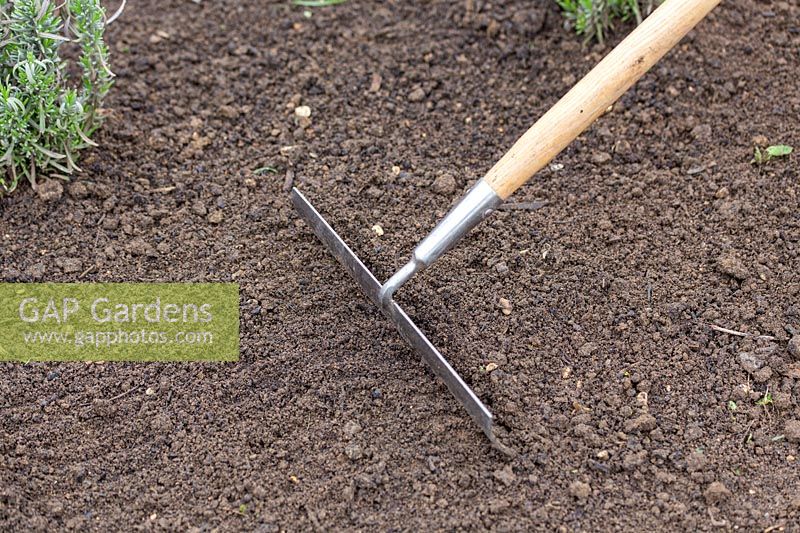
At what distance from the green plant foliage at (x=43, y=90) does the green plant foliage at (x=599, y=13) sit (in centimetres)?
187

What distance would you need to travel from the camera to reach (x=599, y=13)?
12.8 feet

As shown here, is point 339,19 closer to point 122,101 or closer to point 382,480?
point 122,101

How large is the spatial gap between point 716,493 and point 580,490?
379 millimetres

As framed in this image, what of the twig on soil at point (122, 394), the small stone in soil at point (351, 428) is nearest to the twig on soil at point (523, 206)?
the small stone in soil at point (351, 428)

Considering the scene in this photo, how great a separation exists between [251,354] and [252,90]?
1346 millimetres

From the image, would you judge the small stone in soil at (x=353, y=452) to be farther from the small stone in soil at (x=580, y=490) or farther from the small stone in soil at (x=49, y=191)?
the small stone in soil at (x=49, y=191)

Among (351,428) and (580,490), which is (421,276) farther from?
(580,490)

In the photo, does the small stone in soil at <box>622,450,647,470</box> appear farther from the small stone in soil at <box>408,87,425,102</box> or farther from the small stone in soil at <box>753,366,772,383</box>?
the small stone in soil at <box>408,87,425,102</box>

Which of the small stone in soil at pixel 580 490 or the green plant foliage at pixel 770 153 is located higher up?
the green plant foliage at pixel 770 153

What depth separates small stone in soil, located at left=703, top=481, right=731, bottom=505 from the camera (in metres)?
2.70

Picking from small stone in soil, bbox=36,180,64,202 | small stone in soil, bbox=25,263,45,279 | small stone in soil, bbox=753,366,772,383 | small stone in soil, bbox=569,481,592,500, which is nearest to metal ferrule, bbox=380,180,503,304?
small stone in soil, bbox=569,481,592,500

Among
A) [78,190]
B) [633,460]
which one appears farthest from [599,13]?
[78,190]

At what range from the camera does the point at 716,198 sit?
11.4 feet

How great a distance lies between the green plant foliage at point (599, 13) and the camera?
3.87 metres
